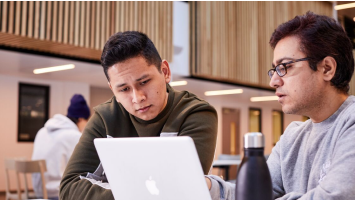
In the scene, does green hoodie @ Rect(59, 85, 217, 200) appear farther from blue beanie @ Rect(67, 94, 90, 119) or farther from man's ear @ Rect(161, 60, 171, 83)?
blue beanie @ Rect(67, 94, 90, 119)

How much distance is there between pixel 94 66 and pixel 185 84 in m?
3.08

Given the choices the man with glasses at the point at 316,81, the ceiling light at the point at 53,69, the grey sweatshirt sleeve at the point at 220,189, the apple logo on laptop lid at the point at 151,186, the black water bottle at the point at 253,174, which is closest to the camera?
the black water bottle at the point at 253,174

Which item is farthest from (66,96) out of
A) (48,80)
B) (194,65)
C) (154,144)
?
(154,144)

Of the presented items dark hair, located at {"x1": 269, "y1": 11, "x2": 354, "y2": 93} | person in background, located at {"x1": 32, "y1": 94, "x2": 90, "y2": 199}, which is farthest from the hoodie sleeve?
person in background, located at {"x1": 32, "y1": 94, "x2": 90, "y2": 199}

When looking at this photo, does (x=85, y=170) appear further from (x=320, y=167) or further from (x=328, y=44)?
(x=328, y=44)

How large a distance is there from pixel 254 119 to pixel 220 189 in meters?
15.0

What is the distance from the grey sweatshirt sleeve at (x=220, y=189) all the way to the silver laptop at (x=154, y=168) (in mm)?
237

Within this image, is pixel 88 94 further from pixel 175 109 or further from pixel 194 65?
pixel 175 109

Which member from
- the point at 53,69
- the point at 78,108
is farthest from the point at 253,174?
the point at 53,69

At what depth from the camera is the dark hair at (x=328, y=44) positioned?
55.9 inches

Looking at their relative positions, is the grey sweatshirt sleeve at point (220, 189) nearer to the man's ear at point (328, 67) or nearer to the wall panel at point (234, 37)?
the man's ear at point (328, 67)

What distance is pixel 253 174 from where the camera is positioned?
0.93 m

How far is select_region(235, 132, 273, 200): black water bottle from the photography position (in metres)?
0.92

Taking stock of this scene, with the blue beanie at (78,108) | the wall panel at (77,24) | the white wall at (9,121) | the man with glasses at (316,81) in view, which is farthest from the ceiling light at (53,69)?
the man with glasses at (316,81)
